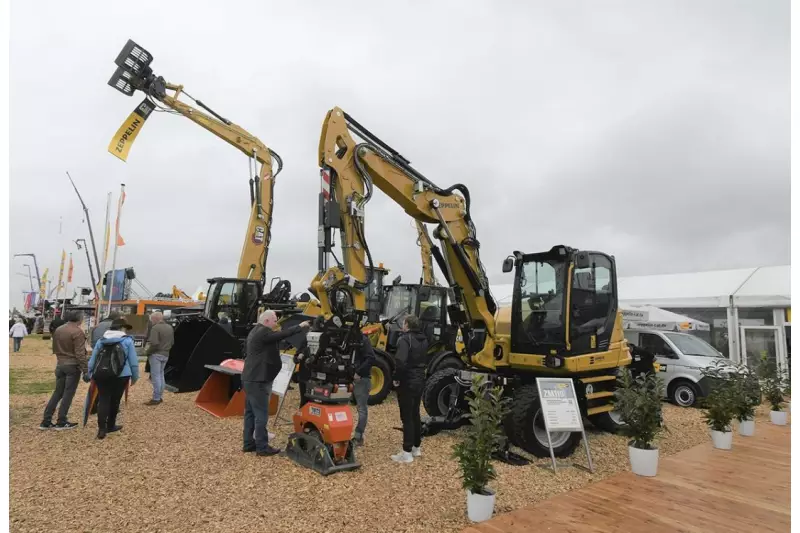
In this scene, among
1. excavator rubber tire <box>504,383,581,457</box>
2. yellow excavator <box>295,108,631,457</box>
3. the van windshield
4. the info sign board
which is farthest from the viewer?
the van windshield

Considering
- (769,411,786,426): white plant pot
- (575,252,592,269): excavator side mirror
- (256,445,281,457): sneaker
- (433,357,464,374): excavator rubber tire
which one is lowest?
(769,411,786,426): white plant pot

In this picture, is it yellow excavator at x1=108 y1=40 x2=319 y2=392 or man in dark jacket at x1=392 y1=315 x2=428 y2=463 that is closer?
man in dark jacket at x1=392 y1=315 x2=428 y2=463

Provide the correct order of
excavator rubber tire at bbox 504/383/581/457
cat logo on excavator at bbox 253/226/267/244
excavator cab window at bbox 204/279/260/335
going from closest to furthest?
excavator rubber tire at bbox 504/383/581/457 < excavator cab window at bbox 204/279/260/335 < cat logo on excavator at bbox 253/226/267/244

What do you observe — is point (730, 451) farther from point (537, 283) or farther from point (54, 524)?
point (54, 524)

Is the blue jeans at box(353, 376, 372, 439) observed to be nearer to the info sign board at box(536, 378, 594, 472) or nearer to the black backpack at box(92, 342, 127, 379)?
the info sign board at box(536, 378, 594, 472)

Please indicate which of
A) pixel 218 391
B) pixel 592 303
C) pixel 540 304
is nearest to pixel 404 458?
pixel 540 304

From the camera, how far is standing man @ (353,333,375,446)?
19.9ft

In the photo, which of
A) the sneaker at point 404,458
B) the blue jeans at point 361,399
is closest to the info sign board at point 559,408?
the sneaker at point 404,458

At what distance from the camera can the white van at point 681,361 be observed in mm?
10391

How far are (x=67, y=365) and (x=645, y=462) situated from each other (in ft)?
24.2

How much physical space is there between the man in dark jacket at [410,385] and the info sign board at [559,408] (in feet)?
4.62

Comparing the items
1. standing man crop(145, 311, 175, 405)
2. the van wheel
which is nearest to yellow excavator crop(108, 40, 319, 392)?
standing man crop(145, 311, 175, 405)

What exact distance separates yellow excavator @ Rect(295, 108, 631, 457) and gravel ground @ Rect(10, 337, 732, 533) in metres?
0.77

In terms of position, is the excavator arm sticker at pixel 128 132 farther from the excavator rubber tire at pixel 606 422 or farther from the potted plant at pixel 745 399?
the potted plant at pixel 745 399
